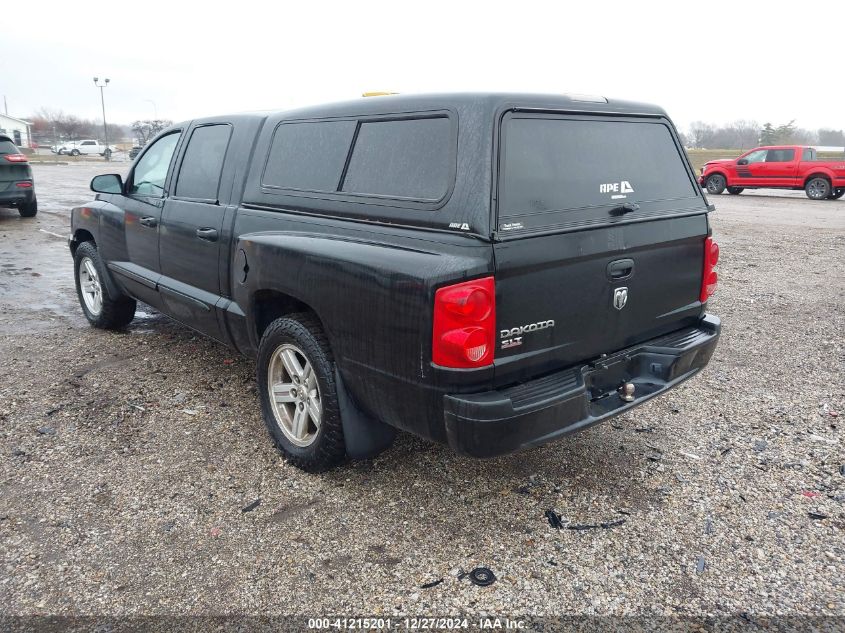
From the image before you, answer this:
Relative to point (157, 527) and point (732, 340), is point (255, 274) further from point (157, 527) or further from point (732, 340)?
point (732, 340)

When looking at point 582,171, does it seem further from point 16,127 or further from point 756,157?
point 16,127

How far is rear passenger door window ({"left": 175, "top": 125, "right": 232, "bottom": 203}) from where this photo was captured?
4137 millimetres

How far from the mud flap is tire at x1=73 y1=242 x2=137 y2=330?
127 inches

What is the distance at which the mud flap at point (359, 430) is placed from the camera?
3129mm

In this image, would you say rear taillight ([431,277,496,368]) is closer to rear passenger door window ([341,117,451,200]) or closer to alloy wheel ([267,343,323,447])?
rear passenger door window ([341,117,451,200])

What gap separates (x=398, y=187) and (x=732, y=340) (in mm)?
3999

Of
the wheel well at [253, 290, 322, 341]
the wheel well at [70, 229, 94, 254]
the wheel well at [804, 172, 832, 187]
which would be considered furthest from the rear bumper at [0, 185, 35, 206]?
the wheel well at [804, 172, 832, 187]

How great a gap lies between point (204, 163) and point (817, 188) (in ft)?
72.3

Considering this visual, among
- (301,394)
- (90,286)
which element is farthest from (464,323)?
(90,286)

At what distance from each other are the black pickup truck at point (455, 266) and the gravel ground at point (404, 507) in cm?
44

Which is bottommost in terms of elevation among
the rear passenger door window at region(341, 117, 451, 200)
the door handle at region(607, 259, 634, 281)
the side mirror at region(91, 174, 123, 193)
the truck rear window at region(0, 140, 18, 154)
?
the door handle at region(607, 259, 634, 281)

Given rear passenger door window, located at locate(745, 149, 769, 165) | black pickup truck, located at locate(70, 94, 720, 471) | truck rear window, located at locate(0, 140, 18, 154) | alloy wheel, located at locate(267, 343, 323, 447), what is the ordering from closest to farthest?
1. black pickup truck, located at locate(70, 94, 720, 471)
2. alloy wheel, located at locate(267, 343, 323, 447)
3. truck rear window, located at locate(0, 140, 18, 154)
4. rear passenger door window, located at locate(745, 149, 769, 165)

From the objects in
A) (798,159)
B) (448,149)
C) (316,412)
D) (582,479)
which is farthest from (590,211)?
(798,159)

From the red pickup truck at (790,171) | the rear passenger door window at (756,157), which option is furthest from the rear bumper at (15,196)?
the rear passenger door window at (756,157)
